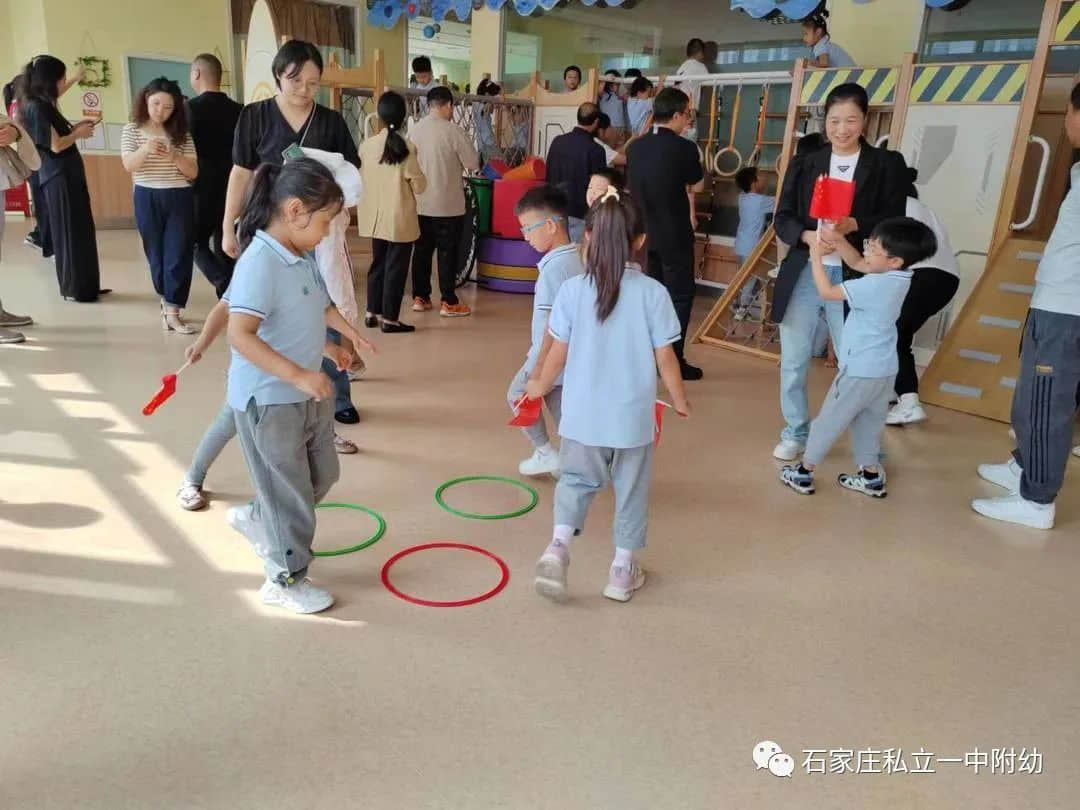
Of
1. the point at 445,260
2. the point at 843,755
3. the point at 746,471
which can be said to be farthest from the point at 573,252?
the point at 445,260

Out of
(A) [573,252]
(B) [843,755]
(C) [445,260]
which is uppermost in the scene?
(A) [573,252]

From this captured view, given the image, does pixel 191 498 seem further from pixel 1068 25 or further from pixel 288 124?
pixel 1068 25

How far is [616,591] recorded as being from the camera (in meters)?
2.49

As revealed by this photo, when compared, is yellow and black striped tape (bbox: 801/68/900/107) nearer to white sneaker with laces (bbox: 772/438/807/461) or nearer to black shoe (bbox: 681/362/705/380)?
black shoe (bbox: 681/362/705/380)

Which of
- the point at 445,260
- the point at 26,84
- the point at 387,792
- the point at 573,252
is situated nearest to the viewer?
the point at 387,792

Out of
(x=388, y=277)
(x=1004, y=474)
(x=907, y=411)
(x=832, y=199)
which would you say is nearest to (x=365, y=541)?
(x=832, y=199)

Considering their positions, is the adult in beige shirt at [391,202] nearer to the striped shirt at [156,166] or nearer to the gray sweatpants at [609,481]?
Result: the striped shirt at [156,166]

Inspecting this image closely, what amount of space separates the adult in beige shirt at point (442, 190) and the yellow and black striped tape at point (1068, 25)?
3.69m

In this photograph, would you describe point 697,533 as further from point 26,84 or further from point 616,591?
point 26,84

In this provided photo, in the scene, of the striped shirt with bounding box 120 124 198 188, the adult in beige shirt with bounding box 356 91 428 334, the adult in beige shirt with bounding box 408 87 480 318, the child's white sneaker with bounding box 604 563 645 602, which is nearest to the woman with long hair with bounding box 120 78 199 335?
the striped shirt with bounding box 120 124 198 188

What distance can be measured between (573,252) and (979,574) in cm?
176

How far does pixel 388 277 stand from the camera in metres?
5.56

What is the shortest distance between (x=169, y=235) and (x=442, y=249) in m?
1.90

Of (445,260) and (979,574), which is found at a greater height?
(445,260)
